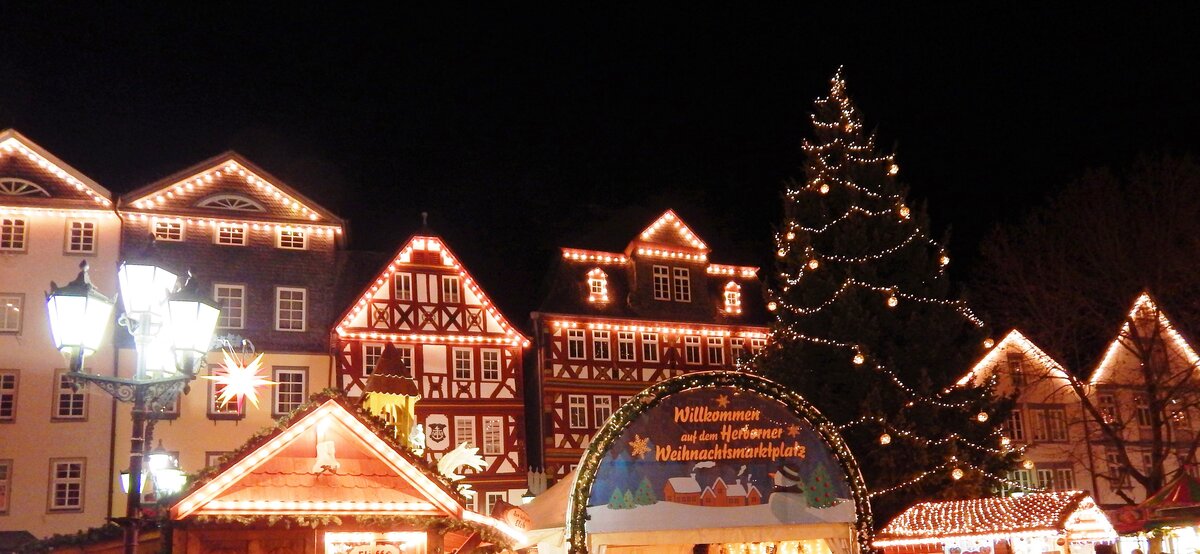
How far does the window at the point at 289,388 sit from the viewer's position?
104ft

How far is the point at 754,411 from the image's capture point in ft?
60.1

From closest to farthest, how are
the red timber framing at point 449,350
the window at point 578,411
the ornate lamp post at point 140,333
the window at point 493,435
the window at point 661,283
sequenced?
1. the ornate lamp post at point 140,333
2. the red timber framing at point 449,350
3. the window at point 493,435
4. the window at point 578,411
5. the window at point 661,283

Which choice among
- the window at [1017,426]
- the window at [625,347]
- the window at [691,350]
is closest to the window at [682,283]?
the window at [691,350]

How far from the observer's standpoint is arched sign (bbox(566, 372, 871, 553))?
17297 millimetres

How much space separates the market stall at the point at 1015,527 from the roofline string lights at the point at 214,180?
811 inches

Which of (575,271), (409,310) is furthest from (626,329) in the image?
(409,310)

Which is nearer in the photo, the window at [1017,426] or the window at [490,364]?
the window at [490,364]

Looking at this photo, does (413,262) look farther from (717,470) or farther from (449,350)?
(717,470)

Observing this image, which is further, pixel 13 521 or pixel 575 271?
pixel 575 271

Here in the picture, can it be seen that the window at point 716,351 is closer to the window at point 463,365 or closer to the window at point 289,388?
the window at point 463,365

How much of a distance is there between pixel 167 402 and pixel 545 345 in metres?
26.9

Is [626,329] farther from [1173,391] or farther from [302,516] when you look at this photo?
[302,516]

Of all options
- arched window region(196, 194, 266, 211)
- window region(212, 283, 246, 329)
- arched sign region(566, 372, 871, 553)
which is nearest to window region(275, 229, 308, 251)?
arched window region(196, 194, 266, 211)

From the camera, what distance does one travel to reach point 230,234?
32.4 m
